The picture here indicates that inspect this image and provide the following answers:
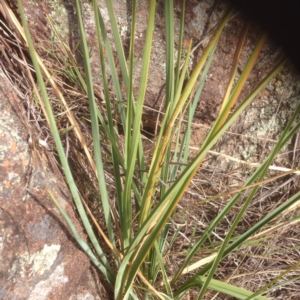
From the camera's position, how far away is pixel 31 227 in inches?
30.1

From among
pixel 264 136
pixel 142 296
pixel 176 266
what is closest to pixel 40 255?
pixel 142 296

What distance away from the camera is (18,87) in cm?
89

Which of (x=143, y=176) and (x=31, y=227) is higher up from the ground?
(x=143, y=176)

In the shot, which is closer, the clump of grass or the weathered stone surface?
the clump of grass

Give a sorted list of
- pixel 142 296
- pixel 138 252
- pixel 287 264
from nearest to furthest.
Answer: pixel 138 252
pixel 142 296
pixel 287 264

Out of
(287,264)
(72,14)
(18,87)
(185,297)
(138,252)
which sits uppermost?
(72,14)

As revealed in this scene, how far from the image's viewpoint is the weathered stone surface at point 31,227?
73 centimetres

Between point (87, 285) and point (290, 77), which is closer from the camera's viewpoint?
point (87, 285)

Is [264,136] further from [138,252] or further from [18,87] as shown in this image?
[18,87]

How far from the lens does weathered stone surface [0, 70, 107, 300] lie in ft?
2.41

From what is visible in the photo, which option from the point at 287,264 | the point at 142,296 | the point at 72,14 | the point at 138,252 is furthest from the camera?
the point at 287,264

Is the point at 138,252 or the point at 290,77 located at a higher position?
the point at 290,77

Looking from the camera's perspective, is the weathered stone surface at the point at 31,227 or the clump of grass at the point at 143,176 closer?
the clump of grass at the point at 143,176

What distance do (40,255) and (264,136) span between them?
0.69 meters
